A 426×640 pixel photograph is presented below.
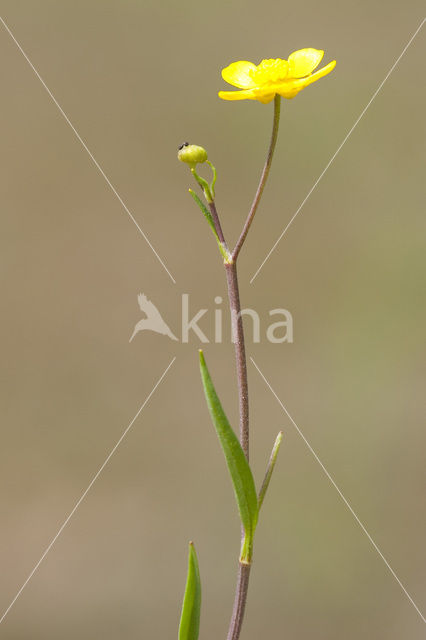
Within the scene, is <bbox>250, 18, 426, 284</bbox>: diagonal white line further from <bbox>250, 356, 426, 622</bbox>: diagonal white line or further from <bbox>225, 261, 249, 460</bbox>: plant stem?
<bbox>225, 261, 249, 460</bbox>: plant stem

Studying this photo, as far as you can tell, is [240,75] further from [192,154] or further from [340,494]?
[340,494]

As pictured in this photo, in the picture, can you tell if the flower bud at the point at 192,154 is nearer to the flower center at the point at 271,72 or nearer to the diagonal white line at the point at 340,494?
the flower center at the point at 271,72

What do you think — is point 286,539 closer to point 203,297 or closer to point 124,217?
point 203,297

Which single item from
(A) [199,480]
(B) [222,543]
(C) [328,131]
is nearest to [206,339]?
(A) [199,480]

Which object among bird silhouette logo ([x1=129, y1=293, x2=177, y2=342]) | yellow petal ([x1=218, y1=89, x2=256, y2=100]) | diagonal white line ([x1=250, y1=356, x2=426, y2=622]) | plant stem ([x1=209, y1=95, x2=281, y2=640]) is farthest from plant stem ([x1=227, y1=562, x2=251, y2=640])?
bird silhouette logo ([x1=129, y1=293, x2=177, y2=342])

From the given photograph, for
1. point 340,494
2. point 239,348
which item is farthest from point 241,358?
point 340,494

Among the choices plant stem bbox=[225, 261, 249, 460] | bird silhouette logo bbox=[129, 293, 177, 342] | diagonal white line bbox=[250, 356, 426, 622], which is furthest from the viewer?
bird silhouette logo bbox=[129, 293, 177, 342]
